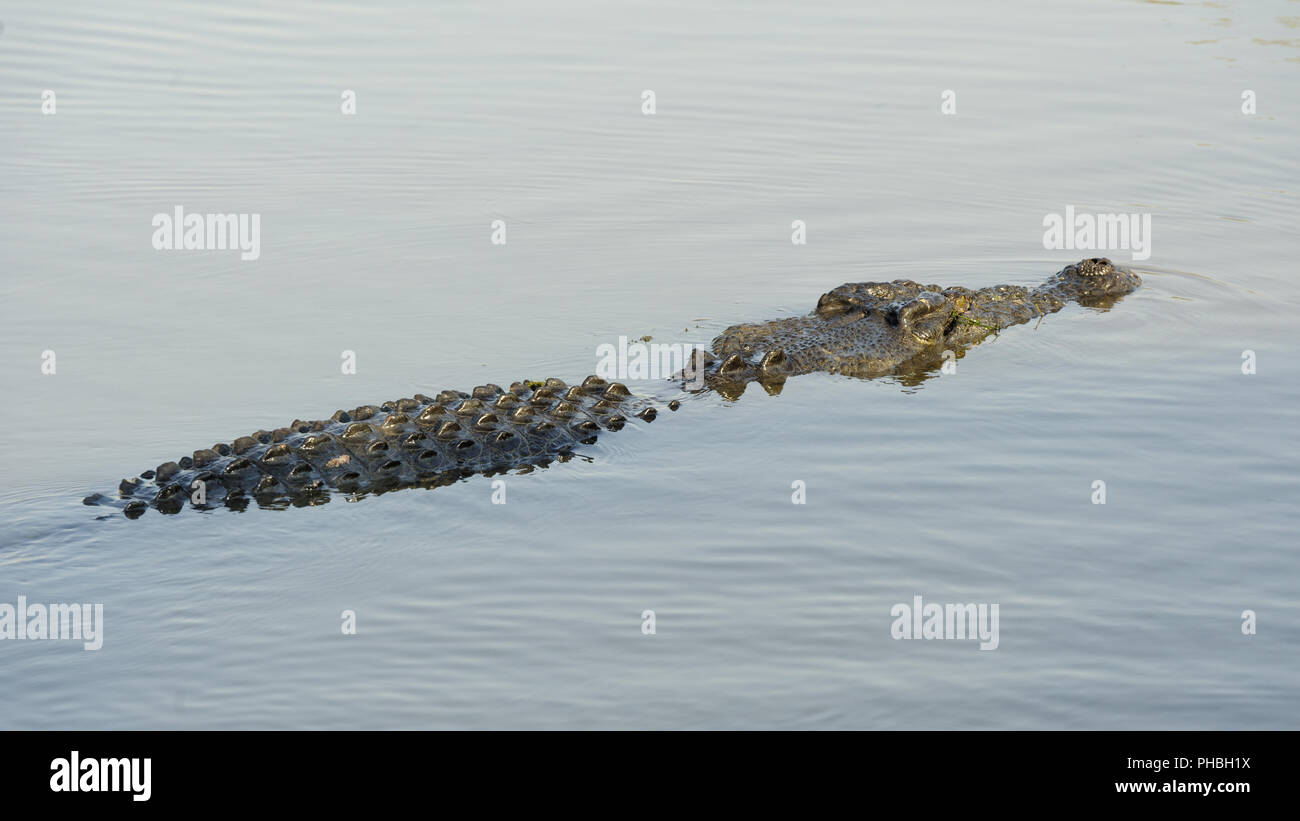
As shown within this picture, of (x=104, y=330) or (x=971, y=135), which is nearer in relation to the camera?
(x=104, y=330)

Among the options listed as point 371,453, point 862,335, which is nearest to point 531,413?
point 371,453

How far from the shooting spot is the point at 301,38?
21094mm

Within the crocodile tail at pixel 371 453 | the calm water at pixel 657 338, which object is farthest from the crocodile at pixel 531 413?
the calm water at pixel 657 338

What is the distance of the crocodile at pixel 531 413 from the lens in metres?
8.64

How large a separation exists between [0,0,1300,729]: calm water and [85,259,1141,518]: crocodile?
0.66 feet

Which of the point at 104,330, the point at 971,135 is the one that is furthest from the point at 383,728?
the point at 971,135

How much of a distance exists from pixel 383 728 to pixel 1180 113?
1525cm

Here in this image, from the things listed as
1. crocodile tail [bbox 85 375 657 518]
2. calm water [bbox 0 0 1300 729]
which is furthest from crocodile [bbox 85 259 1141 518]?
calm water [bbox 0 0 1300 729]

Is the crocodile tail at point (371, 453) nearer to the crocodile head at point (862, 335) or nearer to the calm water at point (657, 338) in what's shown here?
the calm water at point (657, 338)

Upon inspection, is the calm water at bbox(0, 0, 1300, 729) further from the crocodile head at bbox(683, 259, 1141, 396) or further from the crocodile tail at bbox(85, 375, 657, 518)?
the crocodile head at bbox(683, 259, 1141, 396)

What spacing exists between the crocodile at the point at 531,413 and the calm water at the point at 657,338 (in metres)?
0.20

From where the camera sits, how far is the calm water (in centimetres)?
694
